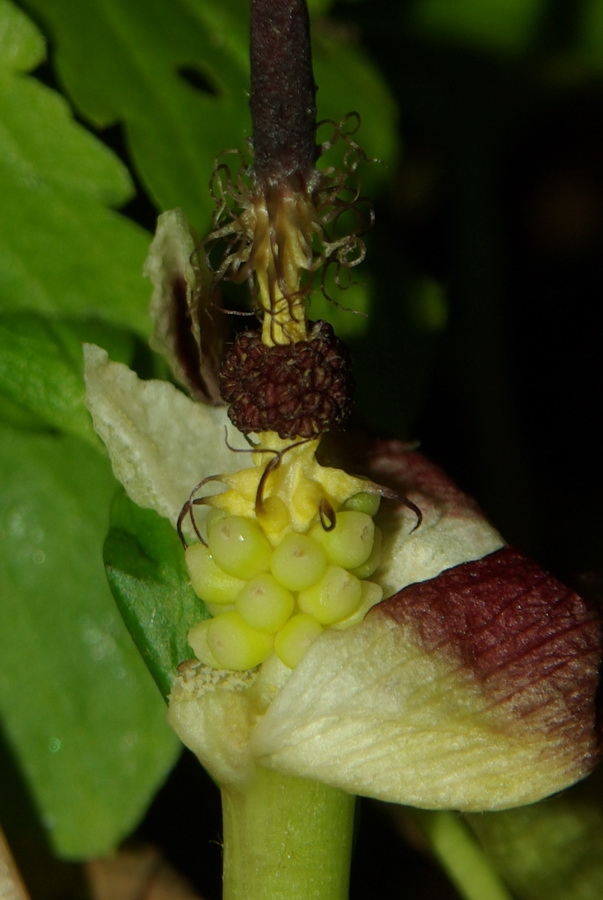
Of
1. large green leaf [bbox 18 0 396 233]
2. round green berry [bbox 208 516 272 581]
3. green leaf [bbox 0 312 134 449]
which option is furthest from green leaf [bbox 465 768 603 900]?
large green leaf [bbox 18 0 396 233]

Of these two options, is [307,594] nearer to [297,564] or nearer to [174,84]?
[297,564]

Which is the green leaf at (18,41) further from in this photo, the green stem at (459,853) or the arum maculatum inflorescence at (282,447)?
the green stem at (459,853)

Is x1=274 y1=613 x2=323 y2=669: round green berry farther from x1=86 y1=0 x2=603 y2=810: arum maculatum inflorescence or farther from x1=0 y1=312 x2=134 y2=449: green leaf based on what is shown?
x1=0 y1=312 x2=134 y2=449: green leaf

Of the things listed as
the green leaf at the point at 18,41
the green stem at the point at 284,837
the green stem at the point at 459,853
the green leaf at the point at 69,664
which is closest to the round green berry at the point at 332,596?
the green stem at the point at 284,837

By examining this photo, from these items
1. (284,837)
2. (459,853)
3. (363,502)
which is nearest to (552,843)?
(459,853)

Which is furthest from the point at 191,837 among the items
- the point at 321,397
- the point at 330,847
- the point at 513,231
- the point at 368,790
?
the point at 513,231

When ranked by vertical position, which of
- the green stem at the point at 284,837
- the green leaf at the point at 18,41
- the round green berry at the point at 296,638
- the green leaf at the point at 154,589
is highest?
the green leaf at the point at 18,41

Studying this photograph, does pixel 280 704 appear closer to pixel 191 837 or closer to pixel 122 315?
pixel 122 315
